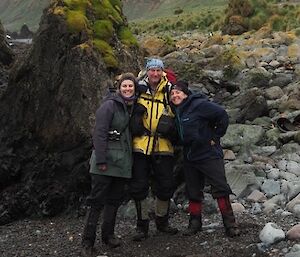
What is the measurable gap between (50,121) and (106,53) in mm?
2037

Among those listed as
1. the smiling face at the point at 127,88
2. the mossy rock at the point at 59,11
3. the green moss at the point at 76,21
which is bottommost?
the smiling face at the point at 127,88

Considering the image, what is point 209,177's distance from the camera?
10.0m

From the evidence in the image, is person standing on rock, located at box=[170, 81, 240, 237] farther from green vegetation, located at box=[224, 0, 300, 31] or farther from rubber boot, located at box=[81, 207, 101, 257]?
green vegetation, located at box=[224, 0, 300, 31]

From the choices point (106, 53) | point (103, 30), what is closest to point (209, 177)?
point (106, 53)

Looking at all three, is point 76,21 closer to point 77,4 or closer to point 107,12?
point 77,4

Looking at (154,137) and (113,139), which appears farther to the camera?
(154,137)

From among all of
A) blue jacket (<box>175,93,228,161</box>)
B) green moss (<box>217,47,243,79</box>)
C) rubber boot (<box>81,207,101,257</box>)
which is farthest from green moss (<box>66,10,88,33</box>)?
green moss (<box>217,47,243,79</box>)

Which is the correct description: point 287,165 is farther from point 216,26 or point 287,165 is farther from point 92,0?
point 216,26

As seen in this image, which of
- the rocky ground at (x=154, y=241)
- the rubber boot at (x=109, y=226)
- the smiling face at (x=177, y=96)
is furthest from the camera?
the rubber boot at (x=109, y=226)

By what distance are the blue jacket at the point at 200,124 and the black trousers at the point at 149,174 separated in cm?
50

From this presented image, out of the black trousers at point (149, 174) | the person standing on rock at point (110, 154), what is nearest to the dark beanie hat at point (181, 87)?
the person standing on rock at point (110, 154)

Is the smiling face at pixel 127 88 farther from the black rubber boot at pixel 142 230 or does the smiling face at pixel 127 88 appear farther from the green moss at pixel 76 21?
the green moss at pixel 76 21

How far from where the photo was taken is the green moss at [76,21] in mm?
13375

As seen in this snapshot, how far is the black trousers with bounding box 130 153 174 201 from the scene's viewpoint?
390 inches
